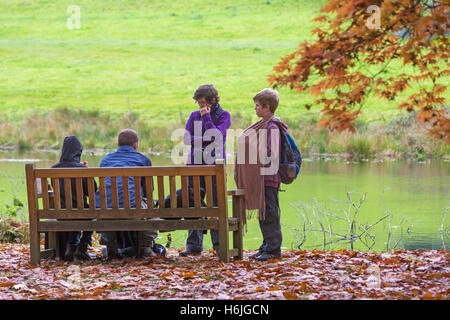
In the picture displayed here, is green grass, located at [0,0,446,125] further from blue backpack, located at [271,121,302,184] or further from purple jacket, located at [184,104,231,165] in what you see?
blue backpack, located at [271,121,302,184]

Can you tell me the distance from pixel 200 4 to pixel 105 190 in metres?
60.5

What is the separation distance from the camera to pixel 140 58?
169ft

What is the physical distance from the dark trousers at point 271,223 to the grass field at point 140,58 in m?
18.2

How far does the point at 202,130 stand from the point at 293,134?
16734 millimetres

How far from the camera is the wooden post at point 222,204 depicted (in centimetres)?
612

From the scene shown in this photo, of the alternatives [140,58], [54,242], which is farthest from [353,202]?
[140,58]

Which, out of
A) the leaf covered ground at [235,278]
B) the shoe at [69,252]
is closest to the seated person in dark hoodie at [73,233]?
the shoe at [69,252]

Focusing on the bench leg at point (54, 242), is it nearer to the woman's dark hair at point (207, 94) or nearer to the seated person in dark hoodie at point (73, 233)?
the seated person in dark hoodie at point (73, 233)

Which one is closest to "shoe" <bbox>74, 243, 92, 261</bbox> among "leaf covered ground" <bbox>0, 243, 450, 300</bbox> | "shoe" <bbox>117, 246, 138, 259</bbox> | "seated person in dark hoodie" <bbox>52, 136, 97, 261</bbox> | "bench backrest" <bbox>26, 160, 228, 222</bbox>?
"seated person in dark hoodie" <bbox>52, 136, 97, 261</bbox>

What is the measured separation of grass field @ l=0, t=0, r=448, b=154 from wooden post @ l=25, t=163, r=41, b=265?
59.3 feet

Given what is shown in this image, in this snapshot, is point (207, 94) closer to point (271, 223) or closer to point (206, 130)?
point (206, 130)

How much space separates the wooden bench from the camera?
20.3ft
